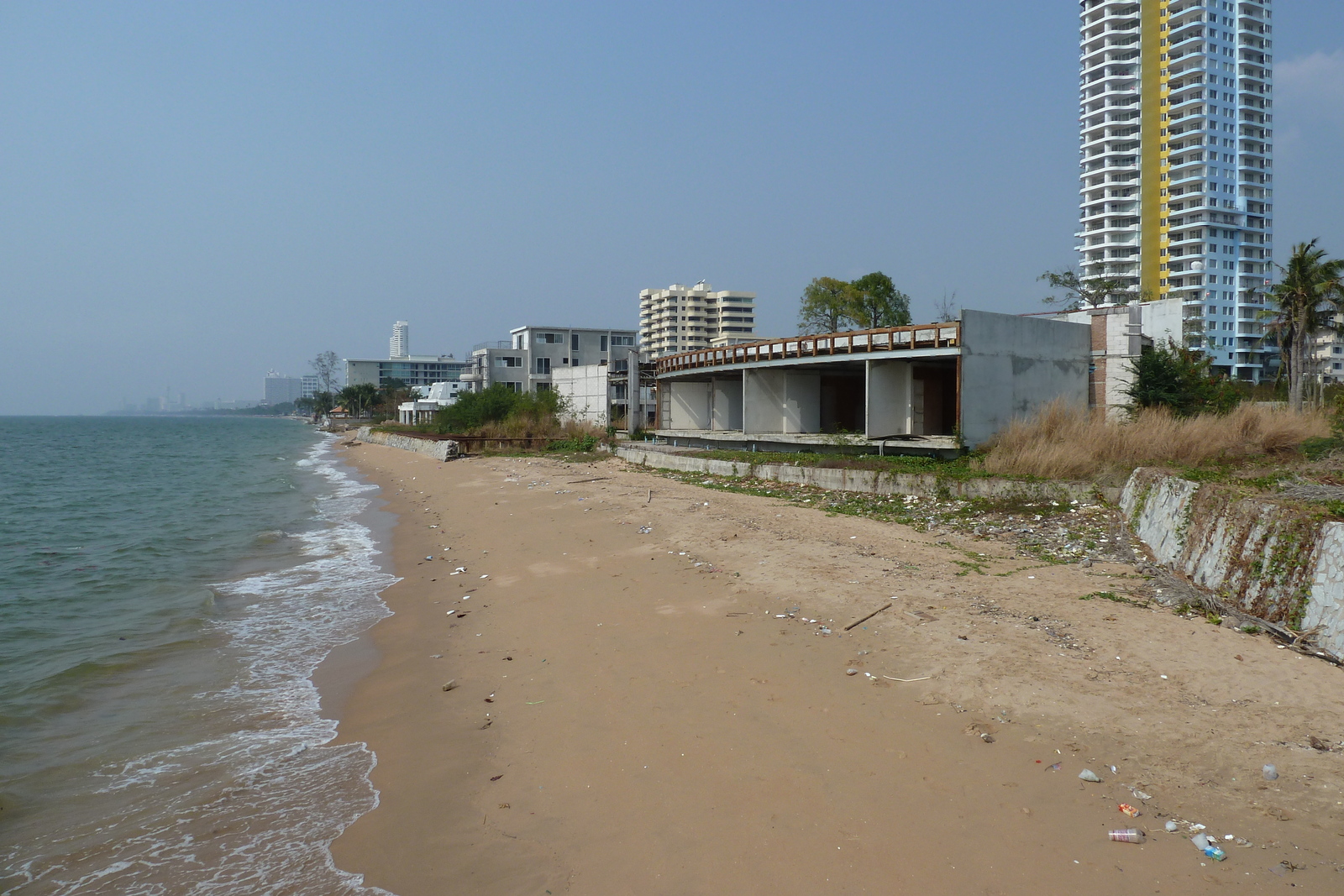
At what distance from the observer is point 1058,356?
20625 millimetres

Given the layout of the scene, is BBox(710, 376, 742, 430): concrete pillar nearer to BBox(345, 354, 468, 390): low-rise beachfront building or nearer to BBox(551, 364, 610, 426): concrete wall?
BBox(551, 364, 610, 426): concrete wall

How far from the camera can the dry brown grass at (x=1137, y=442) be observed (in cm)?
1373

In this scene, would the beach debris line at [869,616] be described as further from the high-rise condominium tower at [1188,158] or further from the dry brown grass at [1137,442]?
the high-rise condominium tower at [1188,158]

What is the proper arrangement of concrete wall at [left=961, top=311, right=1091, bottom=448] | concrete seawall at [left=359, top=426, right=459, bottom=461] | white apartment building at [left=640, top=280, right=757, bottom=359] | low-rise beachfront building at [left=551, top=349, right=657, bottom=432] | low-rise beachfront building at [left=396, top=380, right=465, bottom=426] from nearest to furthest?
concrete wall at [left=961, top=311, right=1091, bottom=448]
low-rise beachfront building at [left=551, top=349, right=657, bottom=432]
concrete seawall at [left=359, top=426, right=459, bottom=461]
low-rise beachfront building at [left=396, top=380, right=465, bottom=426]
white apartment building at [left=640, top=280, right=757, bottom=359]

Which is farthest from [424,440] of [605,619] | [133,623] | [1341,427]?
[1341,427]

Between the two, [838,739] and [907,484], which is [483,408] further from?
[838,739]

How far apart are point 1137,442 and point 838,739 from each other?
38.7ft

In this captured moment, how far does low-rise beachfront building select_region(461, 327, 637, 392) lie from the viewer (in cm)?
6869

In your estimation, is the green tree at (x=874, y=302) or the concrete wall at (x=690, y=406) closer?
the concrete wall at (x=690, y=406)

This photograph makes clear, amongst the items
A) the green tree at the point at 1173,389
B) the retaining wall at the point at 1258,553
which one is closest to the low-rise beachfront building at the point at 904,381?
the green tree at the point at 1173,389

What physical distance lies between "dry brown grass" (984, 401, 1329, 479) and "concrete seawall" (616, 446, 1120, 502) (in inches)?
21.0

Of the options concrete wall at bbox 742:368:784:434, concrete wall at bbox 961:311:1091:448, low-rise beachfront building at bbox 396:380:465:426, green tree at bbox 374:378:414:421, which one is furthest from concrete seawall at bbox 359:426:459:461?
green tree at bbox 374:378:414:421

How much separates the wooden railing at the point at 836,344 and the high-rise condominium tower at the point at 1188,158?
76.4 metres

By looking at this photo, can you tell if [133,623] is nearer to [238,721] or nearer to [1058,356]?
[238,721]
